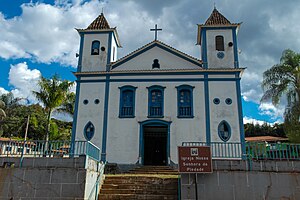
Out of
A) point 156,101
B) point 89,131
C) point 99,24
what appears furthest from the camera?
point 99,24

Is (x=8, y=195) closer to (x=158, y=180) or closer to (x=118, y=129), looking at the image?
(x=158, y=180)

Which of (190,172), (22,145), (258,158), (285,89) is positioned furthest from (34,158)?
(285,89)

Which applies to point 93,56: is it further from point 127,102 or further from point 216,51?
point 216,51

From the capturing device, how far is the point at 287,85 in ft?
58.6

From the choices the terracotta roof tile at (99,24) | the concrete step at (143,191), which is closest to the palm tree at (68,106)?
the terracotta roof tile at (99,24)

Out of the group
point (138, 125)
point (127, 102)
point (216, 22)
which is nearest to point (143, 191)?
point (138, 125)

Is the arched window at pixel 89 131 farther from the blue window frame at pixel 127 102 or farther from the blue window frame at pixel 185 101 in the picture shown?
the blue window frame at pixel 185 101

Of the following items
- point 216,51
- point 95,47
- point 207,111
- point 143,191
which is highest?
point 95,47

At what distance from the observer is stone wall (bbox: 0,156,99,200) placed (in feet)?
30.6

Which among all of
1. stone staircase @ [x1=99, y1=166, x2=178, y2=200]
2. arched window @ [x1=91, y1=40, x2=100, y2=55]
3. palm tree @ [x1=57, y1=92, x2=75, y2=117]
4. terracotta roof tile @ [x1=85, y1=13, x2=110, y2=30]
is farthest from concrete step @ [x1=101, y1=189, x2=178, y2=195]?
palm tree @ [x1=57, y1=92, x2=75, y2=117]

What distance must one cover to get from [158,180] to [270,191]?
405 centimetres

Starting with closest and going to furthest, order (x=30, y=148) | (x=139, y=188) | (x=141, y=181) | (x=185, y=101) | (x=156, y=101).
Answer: (x=30, y=148) < (x=139, y=188) < (x=141, y=181) < (x=185, y=101) < (x=156, y=101)

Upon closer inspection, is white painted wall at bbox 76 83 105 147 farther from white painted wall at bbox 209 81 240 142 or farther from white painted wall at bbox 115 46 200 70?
white painted wall at bbox 209 81 240 142

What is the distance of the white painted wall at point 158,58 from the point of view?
1745 centimetres
